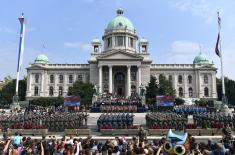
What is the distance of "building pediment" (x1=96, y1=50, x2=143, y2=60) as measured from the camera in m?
83.8

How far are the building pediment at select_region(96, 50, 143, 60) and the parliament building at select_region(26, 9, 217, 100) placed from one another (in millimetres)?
191

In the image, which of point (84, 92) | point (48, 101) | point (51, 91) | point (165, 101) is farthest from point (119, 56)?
point (165, 101)

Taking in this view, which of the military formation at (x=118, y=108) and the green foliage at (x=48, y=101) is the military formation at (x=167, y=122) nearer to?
the military formation at (x=118, y=108)

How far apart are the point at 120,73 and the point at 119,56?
674cm

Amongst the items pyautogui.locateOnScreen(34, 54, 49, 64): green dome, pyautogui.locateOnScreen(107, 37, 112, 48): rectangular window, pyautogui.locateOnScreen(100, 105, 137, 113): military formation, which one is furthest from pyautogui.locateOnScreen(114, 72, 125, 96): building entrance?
pyautogui.locateOnScreen(100, 105, 137, 113): military formation

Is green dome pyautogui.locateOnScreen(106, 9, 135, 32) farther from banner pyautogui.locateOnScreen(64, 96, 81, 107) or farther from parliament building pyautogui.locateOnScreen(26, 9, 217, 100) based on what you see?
banner pyautogui.locateOnScreen(64, 96, 81, 107)

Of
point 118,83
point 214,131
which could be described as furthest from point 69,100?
point 118,83

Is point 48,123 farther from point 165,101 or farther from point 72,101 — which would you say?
point 165,101

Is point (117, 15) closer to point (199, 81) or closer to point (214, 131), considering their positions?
point (199, 81)

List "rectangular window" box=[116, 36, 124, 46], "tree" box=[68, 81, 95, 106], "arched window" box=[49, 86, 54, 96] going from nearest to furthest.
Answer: "tree" box=[68, 81, 95, 106]
"arched window" box=[49, 86, 54, 96]
"rectangular window" box=[116, 36, 124, 46]

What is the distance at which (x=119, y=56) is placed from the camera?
276ft

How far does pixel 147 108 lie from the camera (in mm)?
53344

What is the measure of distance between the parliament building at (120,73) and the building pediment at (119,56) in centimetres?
19

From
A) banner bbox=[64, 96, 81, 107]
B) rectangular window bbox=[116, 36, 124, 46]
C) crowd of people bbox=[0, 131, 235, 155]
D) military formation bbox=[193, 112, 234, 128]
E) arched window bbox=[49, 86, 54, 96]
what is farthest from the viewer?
rectangular window bbox=[116, 36, 124, 46]
